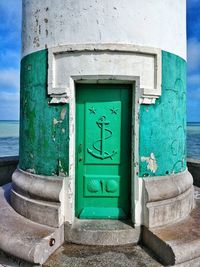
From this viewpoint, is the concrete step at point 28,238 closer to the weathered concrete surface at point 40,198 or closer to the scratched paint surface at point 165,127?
the weathered concrete surface at point 40,198

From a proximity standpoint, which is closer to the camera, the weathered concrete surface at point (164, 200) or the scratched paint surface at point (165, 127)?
the weathered concrete surface at point (164, 200)

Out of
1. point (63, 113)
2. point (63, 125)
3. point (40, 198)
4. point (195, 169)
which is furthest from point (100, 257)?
point (195, 169)

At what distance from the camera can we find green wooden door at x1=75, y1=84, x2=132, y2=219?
12.4ft

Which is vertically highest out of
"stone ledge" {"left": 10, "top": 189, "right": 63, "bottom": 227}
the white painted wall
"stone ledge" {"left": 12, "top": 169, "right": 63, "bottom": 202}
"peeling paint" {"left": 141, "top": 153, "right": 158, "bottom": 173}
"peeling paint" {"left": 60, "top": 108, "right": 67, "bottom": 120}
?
the white painted wall

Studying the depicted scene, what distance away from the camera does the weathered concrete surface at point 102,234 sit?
3.49 metres

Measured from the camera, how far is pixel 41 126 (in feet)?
12.6

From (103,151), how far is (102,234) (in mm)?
1175

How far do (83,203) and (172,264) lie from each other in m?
1.51

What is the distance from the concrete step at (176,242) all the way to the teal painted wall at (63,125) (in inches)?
31.7

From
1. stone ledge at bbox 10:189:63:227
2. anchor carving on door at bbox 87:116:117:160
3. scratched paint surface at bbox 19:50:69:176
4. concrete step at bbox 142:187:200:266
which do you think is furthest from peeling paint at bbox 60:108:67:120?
concrete step at bbox 142:187:200:266

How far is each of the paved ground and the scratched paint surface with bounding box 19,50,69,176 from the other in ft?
3.55

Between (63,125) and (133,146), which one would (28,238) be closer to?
(63,125)

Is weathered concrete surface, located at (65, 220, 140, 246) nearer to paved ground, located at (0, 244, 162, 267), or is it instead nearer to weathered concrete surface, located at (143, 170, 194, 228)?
paved ground, located at (0, 244, 162, 267)

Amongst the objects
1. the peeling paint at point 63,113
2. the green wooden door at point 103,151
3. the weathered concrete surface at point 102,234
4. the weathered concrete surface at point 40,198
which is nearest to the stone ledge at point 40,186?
the weathered concrete surface at point 40,198
